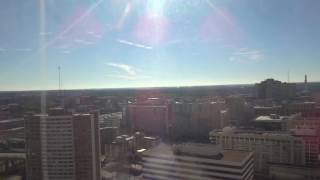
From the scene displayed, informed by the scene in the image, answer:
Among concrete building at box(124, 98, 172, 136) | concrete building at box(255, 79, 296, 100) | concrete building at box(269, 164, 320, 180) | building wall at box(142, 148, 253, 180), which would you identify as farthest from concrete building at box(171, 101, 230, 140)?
concrete building at box(255, 79, 296, 100)

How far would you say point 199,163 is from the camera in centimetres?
664

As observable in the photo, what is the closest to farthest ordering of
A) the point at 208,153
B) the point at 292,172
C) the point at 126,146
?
the point at 208,153, the point at 292,172, the point at 126,146

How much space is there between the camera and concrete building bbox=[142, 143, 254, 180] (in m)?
6.42

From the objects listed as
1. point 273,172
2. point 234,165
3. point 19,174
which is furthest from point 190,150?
point 19,174

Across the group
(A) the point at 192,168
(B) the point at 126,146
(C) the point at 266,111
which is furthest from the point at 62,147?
(C) the point at 266,111

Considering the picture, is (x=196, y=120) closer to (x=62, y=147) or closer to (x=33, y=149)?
(x=62, y=147)

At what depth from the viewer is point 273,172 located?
382 inches

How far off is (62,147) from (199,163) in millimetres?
2815

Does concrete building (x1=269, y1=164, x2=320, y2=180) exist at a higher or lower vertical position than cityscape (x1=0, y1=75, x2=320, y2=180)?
lower

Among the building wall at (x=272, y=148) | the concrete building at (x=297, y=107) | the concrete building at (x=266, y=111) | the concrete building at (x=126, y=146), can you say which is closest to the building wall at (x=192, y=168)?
the building wall at (x=272, y=148)

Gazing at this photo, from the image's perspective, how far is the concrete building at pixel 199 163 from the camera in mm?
6418

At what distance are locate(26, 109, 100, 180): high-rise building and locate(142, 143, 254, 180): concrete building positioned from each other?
4.12ft

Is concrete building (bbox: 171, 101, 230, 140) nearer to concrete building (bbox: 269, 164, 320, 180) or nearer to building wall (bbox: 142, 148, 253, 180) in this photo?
concrete building (bbox: 269, 164, 320, 180)

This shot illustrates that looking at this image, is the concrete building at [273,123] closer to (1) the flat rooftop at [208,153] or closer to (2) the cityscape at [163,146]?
(2) the cityscape at [163,146]
